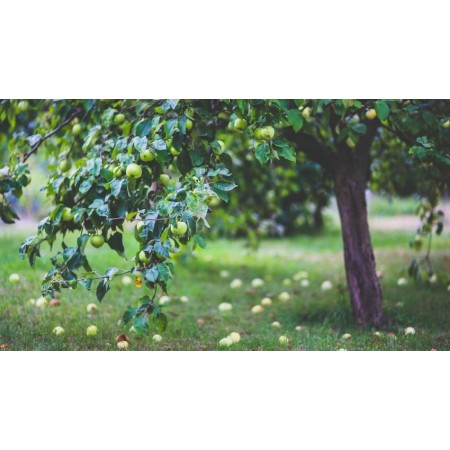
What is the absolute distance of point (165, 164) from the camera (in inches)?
95.9

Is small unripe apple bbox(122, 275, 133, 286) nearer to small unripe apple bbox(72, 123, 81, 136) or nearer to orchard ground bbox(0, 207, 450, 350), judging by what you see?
orchard ground bbox(0, 207, 450, 350)

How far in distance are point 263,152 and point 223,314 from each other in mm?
A: 1427

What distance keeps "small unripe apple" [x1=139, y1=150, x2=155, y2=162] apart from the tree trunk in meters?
1.18

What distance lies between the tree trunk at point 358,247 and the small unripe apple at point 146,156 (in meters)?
1.18

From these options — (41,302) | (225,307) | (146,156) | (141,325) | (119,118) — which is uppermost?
(119,118)

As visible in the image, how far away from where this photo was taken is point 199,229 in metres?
2.24

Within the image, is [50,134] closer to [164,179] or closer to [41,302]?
[164,179]

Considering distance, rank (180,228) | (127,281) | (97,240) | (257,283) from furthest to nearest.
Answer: (257,283) < (127,281) < (97,240) < (180,228)

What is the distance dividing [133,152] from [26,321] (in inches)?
46.3

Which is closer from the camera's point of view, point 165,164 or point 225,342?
point 165,164

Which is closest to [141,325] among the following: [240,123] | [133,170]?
[133,170]

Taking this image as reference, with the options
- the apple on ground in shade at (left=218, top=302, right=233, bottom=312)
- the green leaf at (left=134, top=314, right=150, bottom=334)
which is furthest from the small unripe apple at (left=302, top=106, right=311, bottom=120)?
the apple on ground in shade at (left=218, top=302, right=233, bottom=312)

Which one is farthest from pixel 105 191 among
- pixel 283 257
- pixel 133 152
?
Result: pixel 283 257
